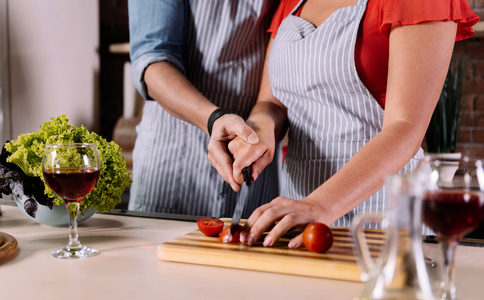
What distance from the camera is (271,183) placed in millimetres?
1727

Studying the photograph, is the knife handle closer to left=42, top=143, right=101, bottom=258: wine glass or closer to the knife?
the knife

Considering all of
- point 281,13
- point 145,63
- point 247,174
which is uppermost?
point 281,13

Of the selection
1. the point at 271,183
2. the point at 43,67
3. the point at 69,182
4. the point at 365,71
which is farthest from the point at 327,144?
the point at 43,67

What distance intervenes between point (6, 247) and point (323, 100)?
0.85m

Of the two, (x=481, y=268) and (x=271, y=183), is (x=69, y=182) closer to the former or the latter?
(x=481, y=268)

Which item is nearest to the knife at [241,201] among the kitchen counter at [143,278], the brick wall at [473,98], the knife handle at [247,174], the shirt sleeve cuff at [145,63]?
the knife handle at [247,174]

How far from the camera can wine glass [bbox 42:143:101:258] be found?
88cm

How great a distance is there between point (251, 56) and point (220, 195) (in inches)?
18.2

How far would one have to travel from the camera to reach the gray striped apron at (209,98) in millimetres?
1597

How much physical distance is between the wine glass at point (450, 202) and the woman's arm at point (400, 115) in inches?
14.9

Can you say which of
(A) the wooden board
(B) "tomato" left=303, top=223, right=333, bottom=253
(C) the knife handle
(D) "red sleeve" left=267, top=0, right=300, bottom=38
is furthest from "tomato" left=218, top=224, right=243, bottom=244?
(D) "red sleeve" left=267, top=0, right=300, bottom=38

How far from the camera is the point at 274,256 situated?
82 cm

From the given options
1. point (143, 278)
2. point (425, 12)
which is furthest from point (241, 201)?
point (425, 12)

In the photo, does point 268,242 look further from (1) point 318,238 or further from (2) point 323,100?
(2) point 323,100
